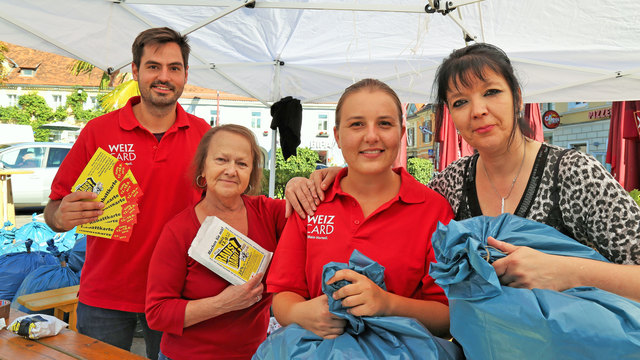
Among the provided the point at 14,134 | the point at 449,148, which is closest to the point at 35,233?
the point at 449,148

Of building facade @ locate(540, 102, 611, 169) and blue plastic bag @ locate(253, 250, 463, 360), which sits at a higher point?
building facade @ locate(540, 102, 611, 169)

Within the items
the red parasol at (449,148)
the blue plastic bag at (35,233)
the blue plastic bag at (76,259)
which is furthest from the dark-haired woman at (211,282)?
the red parasol at (449,148)

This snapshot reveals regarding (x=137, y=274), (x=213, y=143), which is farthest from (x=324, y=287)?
(x=137, y=274)

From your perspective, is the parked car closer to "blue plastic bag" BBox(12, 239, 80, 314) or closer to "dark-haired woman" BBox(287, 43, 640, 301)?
"blue plastic bag" BBox(12, 239, 80, 314)

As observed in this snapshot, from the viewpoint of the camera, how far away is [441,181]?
175cm

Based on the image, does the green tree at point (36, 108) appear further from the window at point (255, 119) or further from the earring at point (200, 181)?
the earring at point (200, 181)

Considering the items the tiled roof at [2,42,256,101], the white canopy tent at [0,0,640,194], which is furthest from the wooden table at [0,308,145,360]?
the tiled roof at [2,42,256,101]

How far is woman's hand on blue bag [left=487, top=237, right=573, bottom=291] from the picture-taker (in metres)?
1.04

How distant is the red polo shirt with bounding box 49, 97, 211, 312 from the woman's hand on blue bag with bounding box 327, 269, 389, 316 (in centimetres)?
120

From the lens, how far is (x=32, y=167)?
37.6 ft

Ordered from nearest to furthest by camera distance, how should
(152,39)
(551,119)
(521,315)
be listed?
(521,315)
(152,39)
(551,119)

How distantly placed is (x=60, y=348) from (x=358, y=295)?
1610mm

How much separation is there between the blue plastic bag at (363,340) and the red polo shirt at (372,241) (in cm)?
16

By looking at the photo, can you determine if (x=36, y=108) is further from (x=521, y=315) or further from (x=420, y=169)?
(x=521, y=315)
